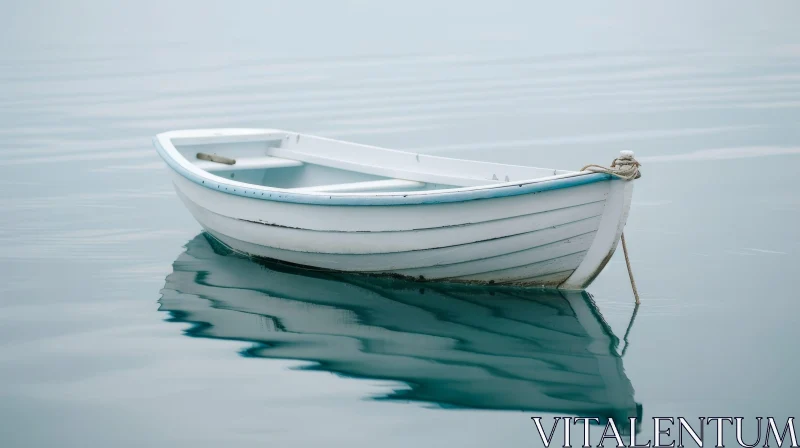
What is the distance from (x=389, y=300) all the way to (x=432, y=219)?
771 millimetres

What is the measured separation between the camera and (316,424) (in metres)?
5.93

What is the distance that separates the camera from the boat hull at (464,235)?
24.5ft

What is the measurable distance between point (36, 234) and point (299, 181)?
2.66 m

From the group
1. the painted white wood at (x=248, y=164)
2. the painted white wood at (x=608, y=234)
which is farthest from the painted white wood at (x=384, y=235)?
the painted white wood at (x=248, y=164)

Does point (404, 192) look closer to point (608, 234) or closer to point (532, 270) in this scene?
point (532, 270)

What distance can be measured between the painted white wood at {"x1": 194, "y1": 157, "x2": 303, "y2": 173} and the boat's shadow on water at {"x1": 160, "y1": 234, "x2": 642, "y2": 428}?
1330 mm

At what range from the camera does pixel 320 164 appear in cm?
1045

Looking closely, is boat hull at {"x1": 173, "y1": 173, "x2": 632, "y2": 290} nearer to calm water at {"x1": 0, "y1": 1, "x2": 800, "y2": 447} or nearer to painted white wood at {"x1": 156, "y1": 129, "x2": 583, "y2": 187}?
calm water at {"x1": 0, "y1": 1, "x2": 800, "y2": 447}

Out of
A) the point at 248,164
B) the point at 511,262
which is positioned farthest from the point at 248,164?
the point at 511,262

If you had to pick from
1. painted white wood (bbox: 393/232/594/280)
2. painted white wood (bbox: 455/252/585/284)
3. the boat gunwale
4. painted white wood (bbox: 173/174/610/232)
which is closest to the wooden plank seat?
the boat gunwale

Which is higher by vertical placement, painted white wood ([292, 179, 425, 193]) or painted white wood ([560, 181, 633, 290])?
painted white wood ([292, 179, 425, 193])

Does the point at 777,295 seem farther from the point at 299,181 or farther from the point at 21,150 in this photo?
the point at 21,150

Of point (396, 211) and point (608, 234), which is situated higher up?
point (396, 211)

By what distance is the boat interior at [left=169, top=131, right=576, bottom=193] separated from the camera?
29.9 feet
